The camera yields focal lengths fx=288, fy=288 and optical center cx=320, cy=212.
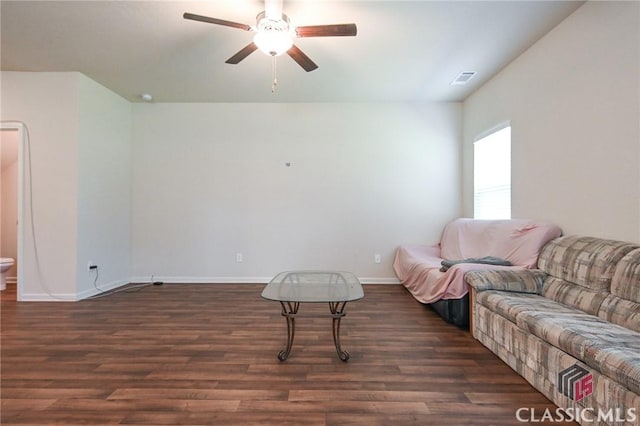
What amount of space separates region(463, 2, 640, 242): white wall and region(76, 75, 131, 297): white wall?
5.08m

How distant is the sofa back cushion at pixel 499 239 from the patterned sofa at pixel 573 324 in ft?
0.39

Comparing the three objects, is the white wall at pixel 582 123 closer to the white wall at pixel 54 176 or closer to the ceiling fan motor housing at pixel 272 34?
the ceiling fan motor housing at pixel 272 34

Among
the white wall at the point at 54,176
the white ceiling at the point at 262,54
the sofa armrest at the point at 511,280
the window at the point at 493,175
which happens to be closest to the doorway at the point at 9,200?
the white wall at the point at 54,176

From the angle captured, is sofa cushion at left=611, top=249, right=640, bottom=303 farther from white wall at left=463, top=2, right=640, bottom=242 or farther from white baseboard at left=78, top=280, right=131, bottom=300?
white baseboard at left=78, top=280, right=131, bottom=300

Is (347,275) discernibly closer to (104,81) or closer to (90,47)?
(90,47)

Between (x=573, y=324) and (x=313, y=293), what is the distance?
160cm

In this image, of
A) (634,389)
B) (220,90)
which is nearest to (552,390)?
(634,389)

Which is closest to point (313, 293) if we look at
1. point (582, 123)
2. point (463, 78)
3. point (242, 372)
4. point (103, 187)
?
point (242, 372)

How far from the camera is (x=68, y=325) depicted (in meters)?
2.73

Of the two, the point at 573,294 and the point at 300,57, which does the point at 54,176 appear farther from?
the point at 573,294

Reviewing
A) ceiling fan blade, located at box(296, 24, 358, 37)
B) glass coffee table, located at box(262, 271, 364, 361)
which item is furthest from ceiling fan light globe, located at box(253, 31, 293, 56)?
glass coffee table, located at box(262, 271, 364, 361)

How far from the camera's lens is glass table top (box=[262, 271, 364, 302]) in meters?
2.07

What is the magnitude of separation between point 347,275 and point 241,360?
117cm

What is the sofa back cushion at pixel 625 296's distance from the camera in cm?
168
